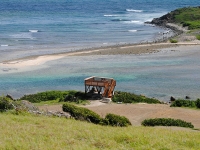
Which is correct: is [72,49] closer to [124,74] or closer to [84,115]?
[124,74]

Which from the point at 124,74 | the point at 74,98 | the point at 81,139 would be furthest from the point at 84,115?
the point at 124,74

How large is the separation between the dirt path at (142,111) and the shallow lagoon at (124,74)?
24.6ft

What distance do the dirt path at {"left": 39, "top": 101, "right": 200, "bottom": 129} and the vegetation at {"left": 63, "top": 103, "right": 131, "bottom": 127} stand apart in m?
4.77

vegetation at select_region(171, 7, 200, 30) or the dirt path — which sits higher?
vegetation at select_region(171, 7, 200, 30)

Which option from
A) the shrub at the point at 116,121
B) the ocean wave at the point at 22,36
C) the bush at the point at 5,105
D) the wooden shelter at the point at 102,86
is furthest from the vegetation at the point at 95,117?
the ocean wave at the point at 22,36

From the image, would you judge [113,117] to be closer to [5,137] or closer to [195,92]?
[5,137]

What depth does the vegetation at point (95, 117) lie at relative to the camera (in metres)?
21.7

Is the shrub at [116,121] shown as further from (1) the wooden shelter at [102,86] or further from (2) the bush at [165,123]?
(1) the wooden shelter at [102,86]

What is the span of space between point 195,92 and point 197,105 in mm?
8394

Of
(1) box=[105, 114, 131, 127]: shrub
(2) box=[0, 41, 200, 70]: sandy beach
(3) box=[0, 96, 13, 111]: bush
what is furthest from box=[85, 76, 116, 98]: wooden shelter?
(2) box=[0, 41, 200, 70]: sandy beach

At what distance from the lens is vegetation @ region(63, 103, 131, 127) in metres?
21.7

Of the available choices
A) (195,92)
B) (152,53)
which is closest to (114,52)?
(152,53)

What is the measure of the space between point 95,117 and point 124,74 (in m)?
27.5

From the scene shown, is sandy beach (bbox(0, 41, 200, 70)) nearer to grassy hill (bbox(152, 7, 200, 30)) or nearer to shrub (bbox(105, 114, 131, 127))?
shrub (bbox(105, 114, 131, 127))
